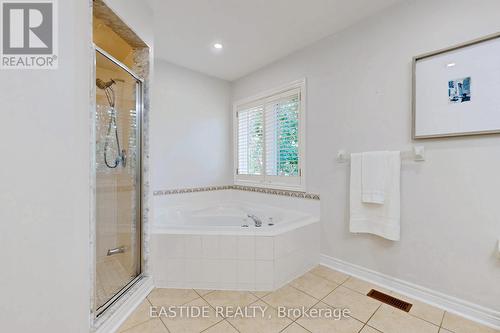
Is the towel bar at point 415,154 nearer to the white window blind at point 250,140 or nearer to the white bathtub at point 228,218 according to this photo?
the white bathtub at point 228,218

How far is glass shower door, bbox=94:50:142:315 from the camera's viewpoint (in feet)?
5.63

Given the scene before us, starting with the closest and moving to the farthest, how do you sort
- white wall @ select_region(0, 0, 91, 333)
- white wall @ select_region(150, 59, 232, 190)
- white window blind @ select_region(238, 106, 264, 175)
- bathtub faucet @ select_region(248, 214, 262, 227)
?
1. white wall @ select_region(0, 0, 91, 333)
2. bathtub faucet @ select_region(248, 214, 262, 227)
3. white wall @ select_region(150, 59, 232, 190)
4. white window blind @ select_region(238, 106, 264, 175)

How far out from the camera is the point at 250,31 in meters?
2.23

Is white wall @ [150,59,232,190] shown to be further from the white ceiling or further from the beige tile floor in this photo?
the beige tile floor

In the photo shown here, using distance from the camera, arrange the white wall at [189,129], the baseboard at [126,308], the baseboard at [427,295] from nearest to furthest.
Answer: the baseboard at [126,308], the baseboard at [427,295], the white wall at [189,129]

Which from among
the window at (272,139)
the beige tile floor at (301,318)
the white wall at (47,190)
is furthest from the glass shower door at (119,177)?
the window at (272,139)

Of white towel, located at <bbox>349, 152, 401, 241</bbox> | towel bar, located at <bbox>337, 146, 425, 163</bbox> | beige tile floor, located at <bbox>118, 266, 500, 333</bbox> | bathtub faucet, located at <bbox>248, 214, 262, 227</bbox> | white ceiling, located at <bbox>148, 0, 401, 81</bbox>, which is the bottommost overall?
beige tile floor, located at <bbox>118, 266, 500, 333</bbox>

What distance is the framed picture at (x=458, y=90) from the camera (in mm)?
1441

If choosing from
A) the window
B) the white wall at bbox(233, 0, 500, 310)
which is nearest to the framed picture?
the white wall at bbox(233, 0, 500, 310)

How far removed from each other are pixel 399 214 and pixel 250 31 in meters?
2.16

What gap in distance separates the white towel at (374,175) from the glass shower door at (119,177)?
1.99 metres

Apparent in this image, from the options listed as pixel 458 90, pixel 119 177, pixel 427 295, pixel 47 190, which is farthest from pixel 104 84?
pixel 427 295

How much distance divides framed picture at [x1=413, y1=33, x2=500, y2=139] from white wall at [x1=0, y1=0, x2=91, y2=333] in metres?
2.28

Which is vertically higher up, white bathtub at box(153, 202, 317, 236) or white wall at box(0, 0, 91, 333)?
white wall at box(0, 0, 91, 333)
